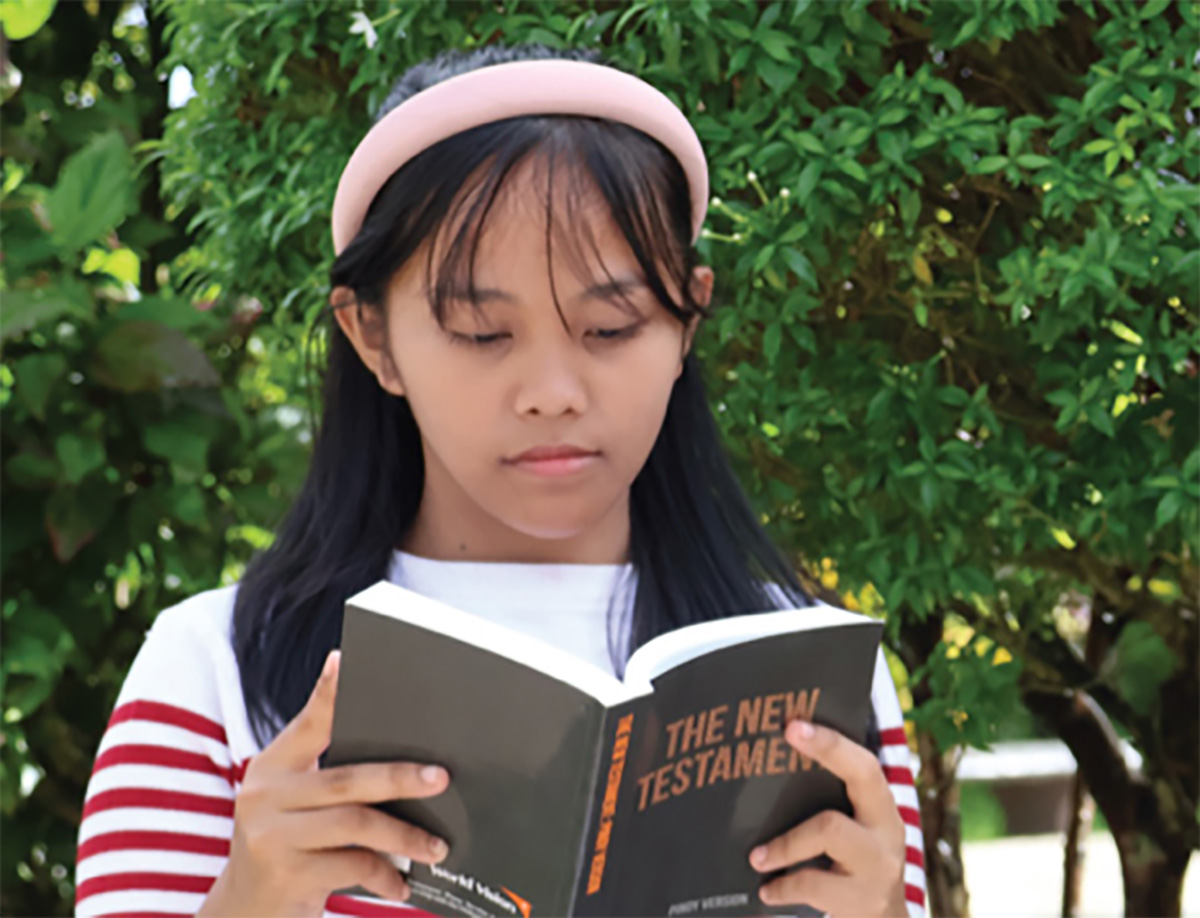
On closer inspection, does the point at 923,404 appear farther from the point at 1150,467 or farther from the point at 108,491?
the point at 108,491

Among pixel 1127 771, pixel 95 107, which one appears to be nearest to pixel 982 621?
pixel 1127 771

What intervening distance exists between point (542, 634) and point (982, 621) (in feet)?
6.04

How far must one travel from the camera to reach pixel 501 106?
1.64 m

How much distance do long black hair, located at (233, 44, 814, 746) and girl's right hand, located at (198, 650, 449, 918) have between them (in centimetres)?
25

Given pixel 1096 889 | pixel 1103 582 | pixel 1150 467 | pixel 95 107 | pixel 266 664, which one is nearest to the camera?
pixel 266 664

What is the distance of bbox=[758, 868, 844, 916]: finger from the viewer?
148 centimetres

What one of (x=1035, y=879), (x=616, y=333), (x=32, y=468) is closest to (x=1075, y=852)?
(x=1035, y=879)

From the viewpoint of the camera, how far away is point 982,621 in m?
3.38

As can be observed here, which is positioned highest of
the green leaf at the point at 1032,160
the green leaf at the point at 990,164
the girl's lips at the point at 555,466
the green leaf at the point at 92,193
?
the green leaf at the point at 92,193

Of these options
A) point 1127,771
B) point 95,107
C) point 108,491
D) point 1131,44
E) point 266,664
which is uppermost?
point 95,107

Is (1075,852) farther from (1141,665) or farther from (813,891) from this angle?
(813,891)

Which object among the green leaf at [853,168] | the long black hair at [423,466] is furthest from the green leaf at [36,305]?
the green leaf at [853,168]

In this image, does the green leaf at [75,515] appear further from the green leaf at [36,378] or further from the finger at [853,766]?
the finger at [853,766]

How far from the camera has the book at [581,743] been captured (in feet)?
4.14
